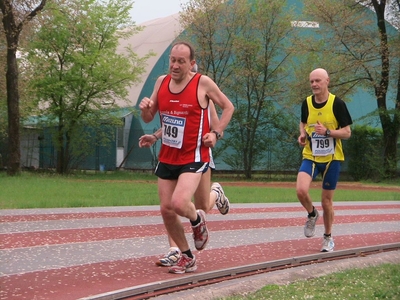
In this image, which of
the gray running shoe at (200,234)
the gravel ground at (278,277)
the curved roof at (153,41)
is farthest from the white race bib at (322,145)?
the curved roof at (153,41)

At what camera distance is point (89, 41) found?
4016 centimetres

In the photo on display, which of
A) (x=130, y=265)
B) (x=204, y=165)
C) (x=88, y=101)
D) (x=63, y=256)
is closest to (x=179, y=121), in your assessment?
(x=204, y=165)

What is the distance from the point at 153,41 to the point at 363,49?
63.3 ft

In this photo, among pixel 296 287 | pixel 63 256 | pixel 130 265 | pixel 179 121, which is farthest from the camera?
pixel 63 256

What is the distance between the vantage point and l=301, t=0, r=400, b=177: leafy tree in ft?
121

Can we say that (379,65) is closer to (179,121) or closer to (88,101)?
(88,101)

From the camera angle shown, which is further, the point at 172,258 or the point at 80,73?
the point at 80,73

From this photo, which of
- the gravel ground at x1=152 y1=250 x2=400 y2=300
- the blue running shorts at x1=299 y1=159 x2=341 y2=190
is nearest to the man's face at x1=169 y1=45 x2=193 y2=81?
the gravel ground at x1=152 y1=250 x2=400 y2=300

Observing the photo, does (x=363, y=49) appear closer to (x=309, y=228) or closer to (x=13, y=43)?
(x=13, y=43)

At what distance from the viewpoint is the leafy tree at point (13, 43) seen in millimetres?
32469

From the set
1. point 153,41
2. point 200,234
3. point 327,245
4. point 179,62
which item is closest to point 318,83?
point 327,245

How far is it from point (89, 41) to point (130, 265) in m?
33.2

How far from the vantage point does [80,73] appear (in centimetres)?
4078

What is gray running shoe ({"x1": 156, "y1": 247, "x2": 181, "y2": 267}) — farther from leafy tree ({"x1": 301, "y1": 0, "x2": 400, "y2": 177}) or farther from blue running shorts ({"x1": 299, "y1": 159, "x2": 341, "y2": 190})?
leafy tree ({"x1": 301, "y1": 0, "x2": 400, "y2": 177})
